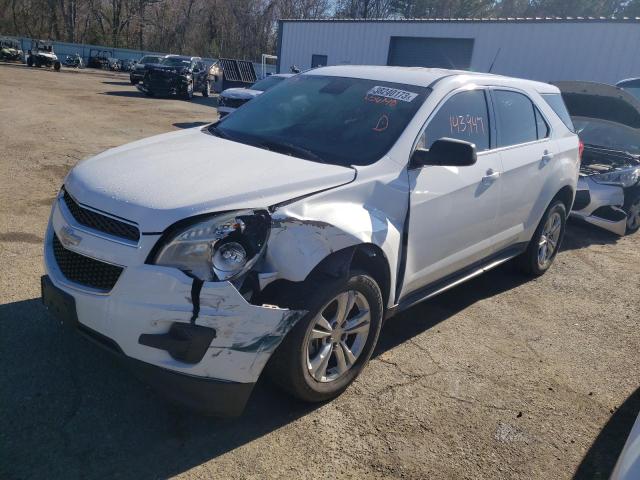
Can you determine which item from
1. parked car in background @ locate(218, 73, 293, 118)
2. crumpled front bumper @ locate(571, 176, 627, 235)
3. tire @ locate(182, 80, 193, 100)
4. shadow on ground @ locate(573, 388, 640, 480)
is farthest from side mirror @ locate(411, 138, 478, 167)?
tire @ locate(182, 80, 193, 100)

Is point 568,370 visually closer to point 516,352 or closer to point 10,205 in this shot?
point 516,352

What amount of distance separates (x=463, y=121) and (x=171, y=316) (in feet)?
8.36

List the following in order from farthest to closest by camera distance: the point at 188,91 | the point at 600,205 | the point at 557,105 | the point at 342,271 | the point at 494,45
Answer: the point at 188,91, the point at 494,45, the point at 600,205, the point at 557,105, the point at 342,271

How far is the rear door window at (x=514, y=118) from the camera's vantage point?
169 inches

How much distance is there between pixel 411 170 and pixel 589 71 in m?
16.0

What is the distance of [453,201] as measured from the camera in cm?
362

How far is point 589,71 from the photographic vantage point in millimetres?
16453

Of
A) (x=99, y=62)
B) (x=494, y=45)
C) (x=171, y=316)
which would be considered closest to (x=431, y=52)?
(x=494, y=45)

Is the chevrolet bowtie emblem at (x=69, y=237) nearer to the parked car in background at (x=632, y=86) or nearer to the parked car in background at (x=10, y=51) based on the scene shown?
the parked car in background at (x=632, y=86)

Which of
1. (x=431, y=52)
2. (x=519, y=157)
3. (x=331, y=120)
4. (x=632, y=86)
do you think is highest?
(x=431, y=52)

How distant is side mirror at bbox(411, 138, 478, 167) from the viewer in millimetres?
3213

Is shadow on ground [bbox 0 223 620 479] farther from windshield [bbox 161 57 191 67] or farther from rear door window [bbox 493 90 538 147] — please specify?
windshield [bbox 161 57 191 67]

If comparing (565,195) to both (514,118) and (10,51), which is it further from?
(10,51)

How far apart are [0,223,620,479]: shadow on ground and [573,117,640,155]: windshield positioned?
5912mm
